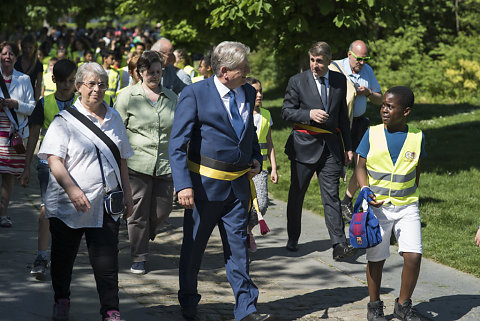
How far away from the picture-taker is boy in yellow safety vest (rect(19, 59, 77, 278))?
6.55m

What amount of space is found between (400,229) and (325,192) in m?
2.01

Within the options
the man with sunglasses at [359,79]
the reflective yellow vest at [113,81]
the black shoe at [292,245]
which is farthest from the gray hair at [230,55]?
the reflective yellow vest at [113,81]

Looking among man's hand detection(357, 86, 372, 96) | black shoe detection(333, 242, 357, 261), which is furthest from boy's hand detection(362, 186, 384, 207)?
man's hand detection(357, 86, 372, 96)

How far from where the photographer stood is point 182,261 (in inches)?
226

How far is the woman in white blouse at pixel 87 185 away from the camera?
513 centimetres

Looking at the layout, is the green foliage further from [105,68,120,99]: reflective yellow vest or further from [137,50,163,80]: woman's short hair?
[137,50,163,80]: woman's short hair

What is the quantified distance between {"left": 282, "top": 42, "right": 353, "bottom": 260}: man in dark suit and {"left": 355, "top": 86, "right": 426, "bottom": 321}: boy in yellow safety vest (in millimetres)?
1763

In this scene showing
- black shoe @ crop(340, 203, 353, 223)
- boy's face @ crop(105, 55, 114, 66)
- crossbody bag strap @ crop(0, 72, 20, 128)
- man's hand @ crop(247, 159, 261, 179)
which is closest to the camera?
man's hand @ crop(247, 159, 261, 179)

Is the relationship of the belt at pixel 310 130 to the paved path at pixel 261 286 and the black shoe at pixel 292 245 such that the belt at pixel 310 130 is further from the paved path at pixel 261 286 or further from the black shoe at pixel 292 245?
the paved path at pixel 261 286

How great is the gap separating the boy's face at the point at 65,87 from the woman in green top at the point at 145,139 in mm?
473

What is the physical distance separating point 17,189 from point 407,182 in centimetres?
664

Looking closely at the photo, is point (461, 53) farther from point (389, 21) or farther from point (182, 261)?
point (182, 261)

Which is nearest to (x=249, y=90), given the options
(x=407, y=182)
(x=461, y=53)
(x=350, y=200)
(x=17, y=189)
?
(x=407, y=182)

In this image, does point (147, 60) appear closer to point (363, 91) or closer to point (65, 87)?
point (65, 87)
